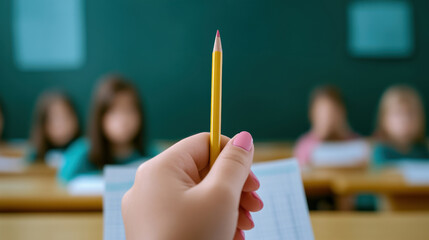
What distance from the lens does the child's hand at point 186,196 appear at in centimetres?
34

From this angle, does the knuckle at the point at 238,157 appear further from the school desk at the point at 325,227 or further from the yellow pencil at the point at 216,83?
the school desk at the point at 325,227

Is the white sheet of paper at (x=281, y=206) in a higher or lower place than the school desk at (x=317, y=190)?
higher

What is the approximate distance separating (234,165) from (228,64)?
3.24 meters

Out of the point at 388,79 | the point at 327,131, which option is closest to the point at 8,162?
the point at 327,131

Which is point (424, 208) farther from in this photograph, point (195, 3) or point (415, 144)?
point (195, 3)

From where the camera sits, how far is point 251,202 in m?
0.45

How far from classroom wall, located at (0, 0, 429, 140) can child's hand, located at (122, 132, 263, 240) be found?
3130 mm

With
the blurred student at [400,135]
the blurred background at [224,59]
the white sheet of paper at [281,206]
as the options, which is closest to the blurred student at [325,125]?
the blurred student at [400,135]

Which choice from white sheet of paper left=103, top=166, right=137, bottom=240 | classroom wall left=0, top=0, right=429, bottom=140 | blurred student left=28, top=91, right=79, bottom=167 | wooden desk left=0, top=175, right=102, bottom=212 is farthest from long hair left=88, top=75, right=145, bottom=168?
classroom wall left=0, top=0, right=429, bottom=140

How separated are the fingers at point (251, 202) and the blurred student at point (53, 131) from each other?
214cm

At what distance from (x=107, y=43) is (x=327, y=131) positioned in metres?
2.29

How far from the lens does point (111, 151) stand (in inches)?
71.4

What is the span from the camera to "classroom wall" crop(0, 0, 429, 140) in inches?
139

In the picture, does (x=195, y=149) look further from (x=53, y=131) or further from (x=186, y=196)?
(x=53, y=131)
